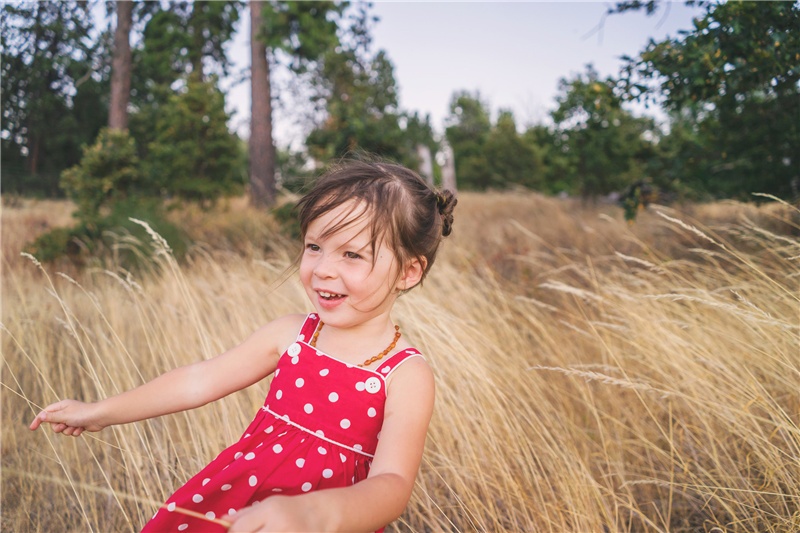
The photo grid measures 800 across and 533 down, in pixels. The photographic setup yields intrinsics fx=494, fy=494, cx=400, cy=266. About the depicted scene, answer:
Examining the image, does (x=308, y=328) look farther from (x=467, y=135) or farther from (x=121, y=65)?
(x=467, y=135)

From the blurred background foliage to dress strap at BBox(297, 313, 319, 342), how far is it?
58cm

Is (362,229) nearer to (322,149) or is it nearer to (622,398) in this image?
(622,398)

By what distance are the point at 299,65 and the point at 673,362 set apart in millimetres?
9452

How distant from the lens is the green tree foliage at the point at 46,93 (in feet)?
45.0

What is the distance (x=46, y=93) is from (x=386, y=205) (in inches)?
844

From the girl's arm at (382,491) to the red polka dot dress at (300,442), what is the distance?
0.07m

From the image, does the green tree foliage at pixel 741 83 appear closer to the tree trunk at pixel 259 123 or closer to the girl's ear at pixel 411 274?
the girl's ear at pixel 411 274

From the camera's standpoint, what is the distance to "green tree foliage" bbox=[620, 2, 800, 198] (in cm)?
263

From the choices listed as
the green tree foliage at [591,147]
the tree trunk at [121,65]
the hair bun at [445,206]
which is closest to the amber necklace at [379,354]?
the hair bun at [445,206]

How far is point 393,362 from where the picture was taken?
1.22 meters

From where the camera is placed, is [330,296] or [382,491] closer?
[382,491]

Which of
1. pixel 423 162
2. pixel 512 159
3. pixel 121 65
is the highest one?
pixel 121 65

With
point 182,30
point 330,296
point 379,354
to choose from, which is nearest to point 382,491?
point 379,354

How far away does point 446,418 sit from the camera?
2.20m
